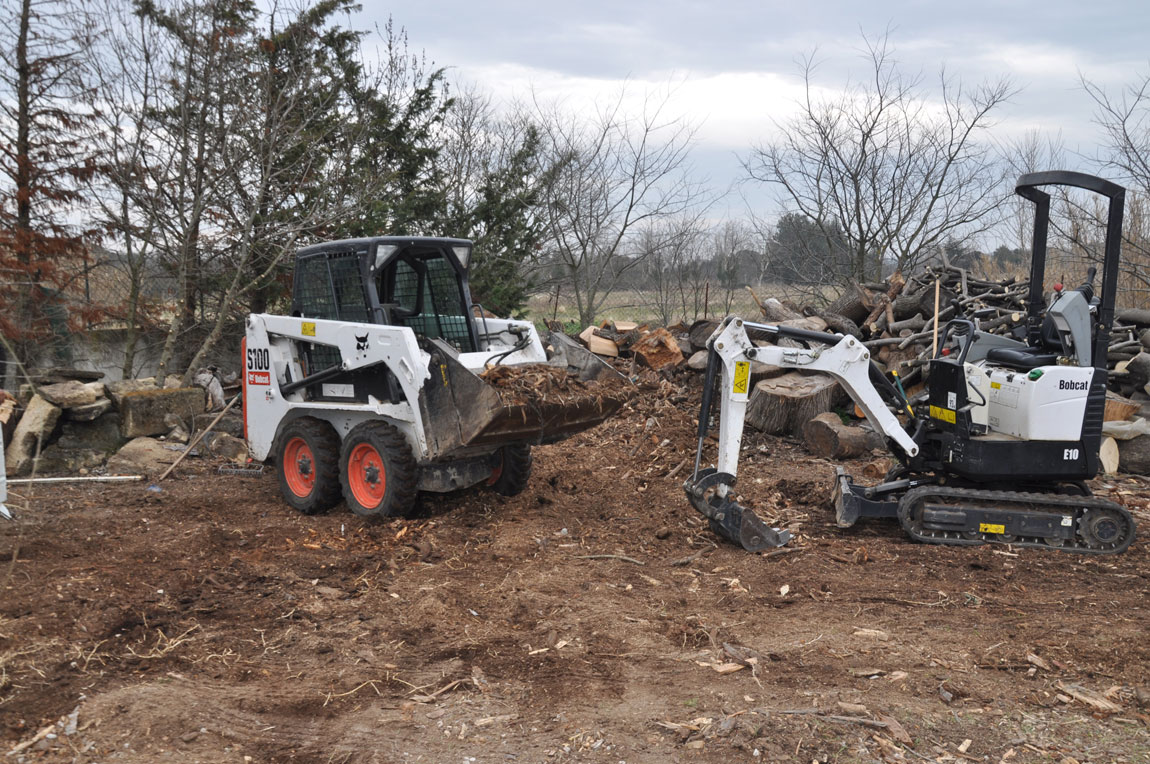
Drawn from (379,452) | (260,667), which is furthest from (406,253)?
(260,667)

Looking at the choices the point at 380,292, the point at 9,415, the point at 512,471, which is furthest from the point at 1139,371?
the point at 9,415

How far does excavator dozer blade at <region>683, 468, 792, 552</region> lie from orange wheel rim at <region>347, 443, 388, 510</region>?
2.59 meters

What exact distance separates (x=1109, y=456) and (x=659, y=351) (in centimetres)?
605

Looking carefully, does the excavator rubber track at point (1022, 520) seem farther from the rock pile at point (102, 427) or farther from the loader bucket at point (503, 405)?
the rock pile at point (102, 427)

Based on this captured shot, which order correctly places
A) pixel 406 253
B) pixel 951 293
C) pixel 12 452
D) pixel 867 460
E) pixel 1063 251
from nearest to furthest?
pixel 406 253
pixel 12 452
pixel 867 460
pixel 951 293
pixel 1063 251

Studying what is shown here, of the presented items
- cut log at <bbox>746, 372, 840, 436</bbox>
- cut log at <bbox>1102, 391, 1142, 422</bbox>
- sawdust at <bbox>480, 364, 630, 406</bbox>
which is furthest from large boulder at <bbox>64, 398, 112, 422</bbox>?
cut log at <bbox>1102, 391, 1142, 422</bbox>

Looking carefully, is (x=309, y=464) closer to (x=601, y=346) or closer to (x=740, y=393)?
(x=740, y=393)

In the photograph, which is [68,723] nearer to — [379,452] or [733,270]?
[379,452]

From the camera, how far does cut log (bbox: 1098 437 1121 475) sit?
9.53 metres

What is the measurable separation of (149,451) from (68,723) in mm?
7084

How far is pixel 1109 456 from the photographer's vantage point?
9.55m

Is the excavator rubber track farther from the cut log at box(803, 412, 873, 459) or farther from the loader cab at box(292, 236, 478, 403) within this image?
the loader cab at box(292, 236, 478, 403)

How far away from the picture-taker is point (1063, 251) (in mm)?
16656

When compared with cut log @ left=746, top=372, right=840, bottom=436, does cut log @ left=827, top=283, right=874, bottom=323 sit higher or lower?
→ higher
